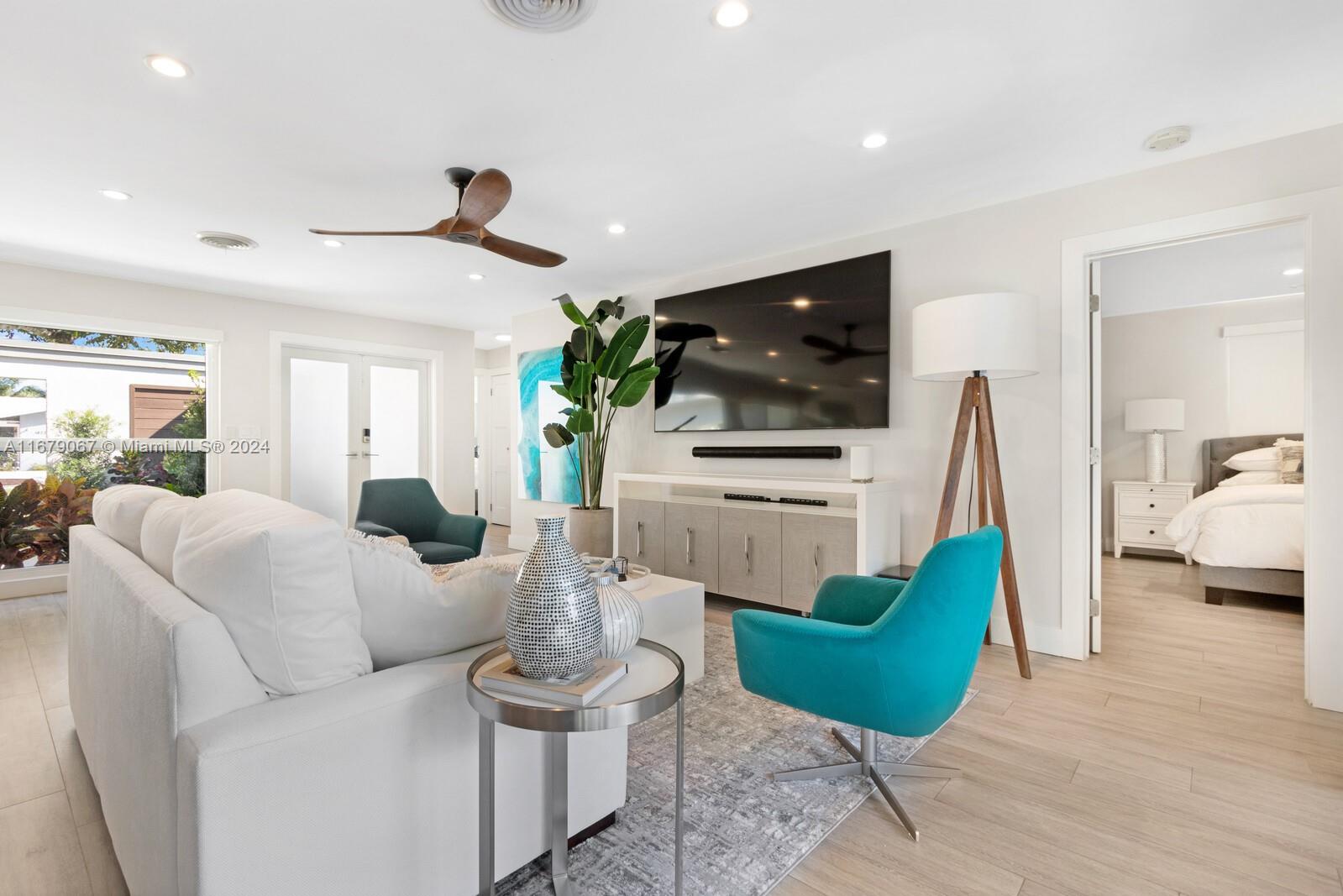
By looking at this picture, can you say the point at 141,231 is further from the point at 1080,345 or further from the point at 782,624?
the point at 1080,345

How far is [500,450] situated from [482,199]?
18.8 feet

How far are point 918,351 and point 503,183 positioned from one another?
1.96m

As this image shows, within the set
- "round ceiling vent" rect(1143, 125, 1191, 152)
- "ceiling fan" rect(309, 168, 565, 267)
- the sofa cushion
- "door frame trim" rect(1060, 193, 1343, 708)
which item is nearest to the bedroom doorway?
"door frame trim" rect(1060, 193, 1343, 708)

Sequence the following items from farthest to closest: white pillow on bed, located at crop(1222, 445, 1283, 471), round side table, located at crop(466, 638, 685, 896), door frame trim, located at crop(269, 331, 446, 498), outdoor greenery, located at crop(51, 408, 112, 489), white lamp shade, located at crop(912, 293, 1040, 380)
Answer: door frame trim, located at crop(269, 331, 446, 498)
white pillow on bed, located at crop(1222, 445, 1283, 471)
outdoor greenery, located at crop(51, 408, 112, 489)
white lamp shade, located at crop(912, 293, 1040, 380)
round side table, located at crop(466, 638, 685, 896)

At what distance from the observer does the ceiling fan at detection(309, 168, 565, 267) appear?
2.52 m

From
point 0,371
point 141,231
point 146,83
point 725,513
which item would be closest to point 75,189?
point 141,231

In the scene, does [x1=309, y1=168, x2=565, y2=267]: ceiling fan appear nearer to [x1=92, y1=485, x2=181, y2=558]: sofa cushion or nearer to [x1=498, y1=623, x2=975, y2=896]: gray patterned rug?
[x1=92, y1=485, x2=181, y2=558]: sofa cushion

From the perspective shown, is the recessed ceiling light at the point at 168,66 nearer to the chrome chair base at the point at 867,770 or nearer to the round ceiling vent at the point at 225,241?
the round ceiling vent at the point at 225,241

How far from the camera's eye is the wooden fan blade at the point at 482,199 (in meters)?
2.49

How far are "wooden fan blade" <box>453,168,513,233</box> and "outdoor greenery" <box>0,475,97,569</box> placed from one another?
4021mm

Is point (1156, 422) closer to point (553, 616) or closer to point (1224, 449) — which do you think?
point (1224, 449)

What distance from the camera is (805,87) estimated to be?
Answer: 2225 mm

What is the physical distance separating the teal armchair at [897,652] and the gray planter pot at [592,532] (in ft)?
9.86

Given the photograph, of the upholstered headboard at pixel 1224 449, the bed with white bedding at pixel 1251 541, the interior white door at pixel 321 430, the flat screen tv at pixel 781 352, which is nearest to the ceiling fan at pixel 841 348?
the flat screen tv at pixel 781 352
